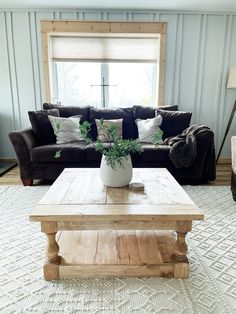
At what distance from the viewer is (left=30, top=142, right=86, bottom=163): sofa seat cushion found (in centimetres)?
292

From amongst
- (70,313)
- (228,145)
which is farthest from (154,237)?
(228,145)

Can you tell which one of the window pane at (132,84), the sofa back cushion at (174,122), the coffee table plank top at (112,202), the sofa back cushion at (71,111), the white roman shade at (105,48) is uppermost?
the white roman shade at (105,48)

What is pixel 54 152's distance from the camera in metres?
2.93

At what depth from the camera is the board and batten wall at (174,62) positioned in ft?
12.2

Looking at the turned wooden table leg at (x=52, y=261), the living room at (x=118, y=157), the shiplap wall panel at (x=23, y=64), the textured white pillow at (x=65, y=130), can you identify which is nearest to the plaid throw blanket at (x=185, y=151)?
the living room at (x=118, y=157)

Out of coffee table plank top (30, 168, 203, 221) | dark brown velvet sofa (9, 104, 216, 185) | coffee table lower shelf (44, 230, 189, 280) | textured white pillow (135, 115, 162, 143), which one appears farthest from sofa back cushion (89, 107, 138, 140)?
coffee table lower shelf (44, 230, 189, 280)

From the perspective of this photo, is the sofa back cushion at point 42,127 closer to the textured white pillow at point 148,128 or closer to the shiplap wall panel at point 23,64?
the shiplap wall panel at point 23,64

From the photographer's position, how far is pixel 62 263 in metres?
1.47

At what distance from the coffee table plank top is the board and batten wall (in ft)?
8.24

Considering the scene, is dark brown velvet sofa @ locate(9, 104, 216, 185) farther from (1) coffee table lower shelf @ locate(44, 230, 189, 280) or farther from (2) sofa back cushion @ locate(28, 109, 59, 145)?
(1) coffee table lower shelf @ locate(44, 230, 189, 280)

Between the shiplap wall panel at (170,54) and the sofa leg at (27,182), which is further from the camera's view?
the shiplap wall panel at (170,54)

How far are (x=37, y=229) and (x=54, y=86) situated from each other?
271 centimetres

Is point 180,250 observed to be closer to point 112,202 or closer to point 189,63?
point 112,202

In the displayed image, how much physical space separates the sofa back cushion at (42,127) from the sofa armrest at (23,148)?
0.18 meters
